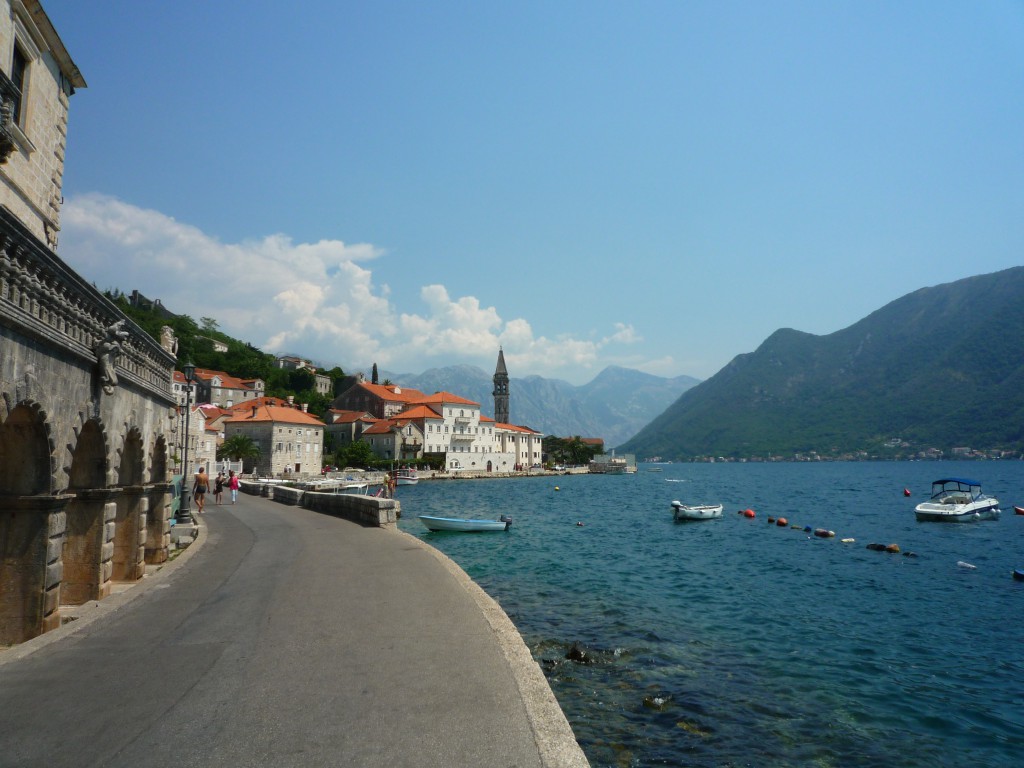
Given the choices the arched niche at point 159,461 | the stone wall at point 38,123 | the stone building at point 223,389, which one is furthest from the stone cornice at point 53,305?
the stone building at point 223,389

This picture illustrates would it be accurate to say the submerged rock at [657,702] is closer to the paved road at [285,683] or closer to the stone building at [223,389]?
the paved road at [285,683]

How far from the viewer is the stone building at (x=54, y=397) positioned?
26.3 feet

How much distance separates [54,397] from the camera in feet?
28.8

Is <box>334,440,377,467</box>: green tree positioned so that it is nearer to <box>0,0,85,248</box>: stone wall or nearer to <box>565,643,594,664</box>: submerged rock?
<box>0,0,85,248</box>: stone wall

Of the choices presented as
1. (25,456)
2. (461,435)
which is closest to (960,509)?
(25,456)

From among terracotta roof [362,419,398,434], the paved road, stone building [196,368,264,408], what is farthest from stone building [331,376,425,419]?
the paved road

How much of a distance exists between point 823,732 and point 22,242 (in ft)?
44.5

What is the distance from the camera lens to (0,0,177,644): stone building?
8016 mm

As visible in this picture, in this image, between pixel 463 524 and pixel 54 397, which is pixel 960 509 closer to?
pixel 463 524

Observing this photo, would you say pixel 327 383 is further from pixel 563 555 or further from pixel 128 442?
pixel 128 442

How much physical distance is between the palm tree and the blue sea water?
60.6 m

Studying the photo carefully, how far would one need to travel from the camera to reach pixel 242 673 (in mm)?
7551

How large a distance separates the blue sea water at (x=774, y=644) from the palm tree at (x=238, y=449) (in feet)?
199

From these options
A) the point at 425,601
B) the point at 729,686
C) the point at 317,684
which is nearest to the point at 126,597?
the point at 425,601
